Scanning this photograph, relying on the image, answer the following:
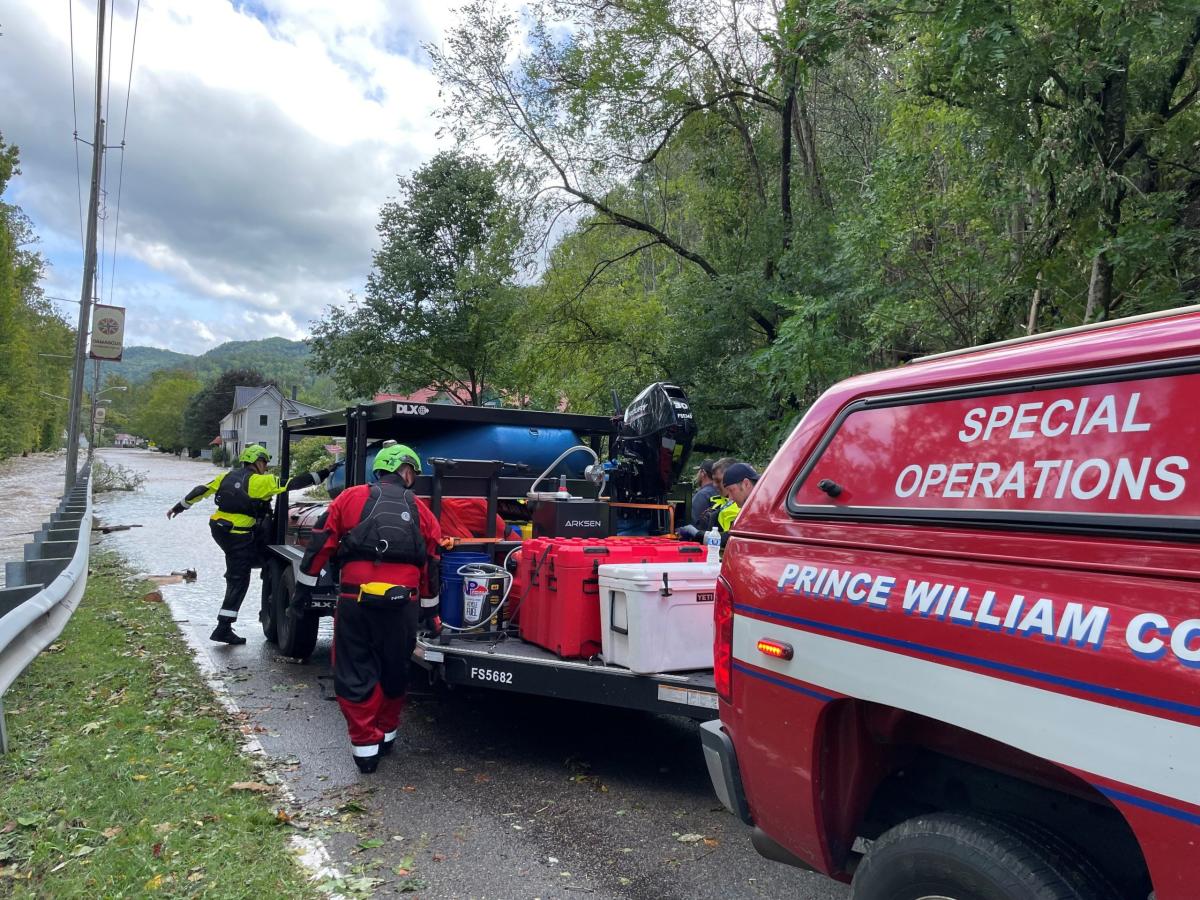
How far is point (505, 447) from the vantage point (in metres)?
7.47

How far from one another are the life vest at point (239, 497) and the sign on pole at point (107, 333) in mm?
14629

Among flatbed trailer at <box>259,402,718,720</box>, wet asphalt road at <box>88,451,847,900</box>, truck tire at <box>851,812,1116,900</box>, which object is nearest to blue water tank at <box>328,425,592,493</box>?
flatbed trailer at <box>259,402,718,720</box>

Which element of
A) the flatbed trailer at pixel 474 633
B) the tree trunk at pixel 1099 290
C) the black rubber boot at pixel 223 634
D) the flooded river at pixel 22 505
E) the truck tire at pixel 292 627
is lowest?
the flooded river at pixel 22 505

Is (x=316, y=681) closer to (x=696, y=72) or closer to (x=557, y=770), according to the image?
(x=557, y=770)

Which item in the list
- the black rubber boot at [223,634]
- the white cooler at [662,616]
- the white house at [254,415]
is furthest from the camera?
the white house at [254,415]

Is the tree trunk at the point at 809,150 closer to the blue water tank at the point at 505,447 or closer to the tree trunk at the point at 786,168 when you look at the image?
the tree trunk at the point at 786,168

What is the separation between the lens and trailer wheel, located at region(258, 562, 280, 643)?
8.85m

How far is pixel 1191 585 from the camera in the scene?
1.83 metres

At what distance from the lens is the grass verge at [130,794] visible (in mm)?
3816

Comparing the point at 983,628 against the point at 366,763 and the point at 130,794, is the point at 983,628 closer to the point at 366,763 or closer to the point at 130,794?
the point at 366,763

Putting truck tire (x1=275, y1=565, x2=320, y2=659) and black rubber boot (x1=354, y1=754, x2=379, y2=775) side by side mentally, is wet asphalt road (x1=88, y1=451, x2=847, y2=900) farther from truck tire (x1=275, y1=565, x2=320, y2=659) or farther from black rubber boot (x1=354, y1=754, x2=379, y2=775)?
truck tire (x1=275, y1=565, x2=320, y2=659)

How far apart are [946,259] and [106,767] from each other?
942 cm

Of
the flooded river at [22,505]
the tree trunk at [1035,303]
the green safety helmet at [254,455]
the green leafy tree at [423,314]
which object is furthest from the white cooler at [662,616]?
the green leafy tree at [423,314]

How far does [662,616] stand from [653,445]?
8.35ft
